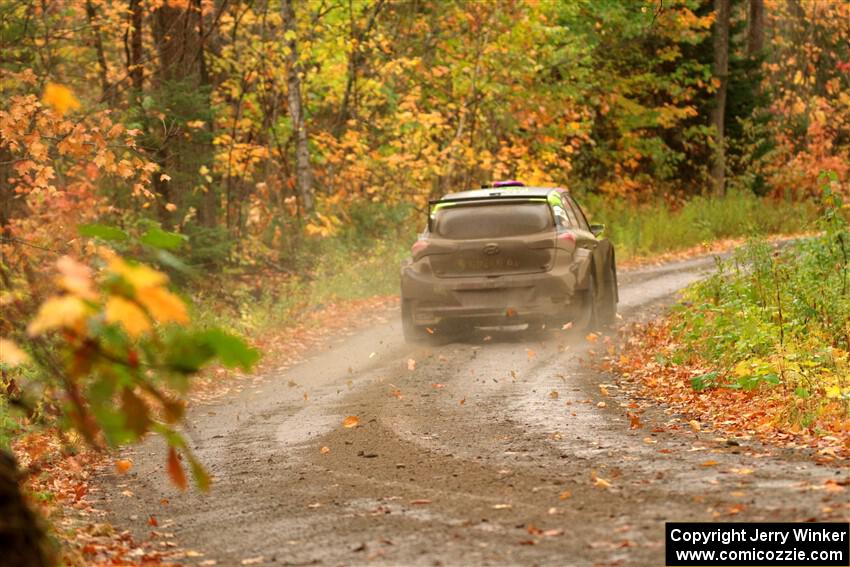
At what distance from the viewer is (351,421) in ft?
34.4

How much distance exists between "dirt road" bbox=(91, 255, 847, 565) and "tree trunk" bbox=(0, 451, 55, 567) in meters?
2.10

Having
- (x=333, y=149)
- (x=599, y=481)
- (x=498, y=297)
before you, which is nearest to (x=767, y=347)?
(x=498, y=297)

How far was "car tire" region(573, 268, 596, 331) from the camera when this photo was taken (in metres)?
14.8

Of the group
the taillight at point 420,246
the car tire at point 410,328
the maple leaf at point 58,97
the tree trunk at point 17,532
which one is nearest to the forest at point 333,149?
the maple leaf at point 58,97

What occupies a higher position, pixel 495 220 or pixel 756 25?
pixel 756 25

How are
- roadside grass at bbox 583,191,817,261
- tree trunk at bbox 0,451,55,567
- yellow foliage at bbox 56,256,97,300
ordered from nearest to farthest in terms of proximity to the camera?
yellow foliage at bbox 56,256,97,300 < tree trunk at bbox 0,451,55,567 < roadside grass at bbox 583,191,817,261

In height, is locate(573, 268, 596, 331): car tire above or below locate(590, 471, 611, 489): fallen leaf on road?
below

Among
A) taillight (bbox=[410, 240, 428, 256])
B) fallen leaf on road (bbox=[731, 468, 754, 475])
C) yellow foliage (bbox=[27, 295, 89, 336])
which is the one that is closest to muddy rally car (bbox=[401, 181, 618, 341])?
taillight (bbox=[410, 240, 428, 256])

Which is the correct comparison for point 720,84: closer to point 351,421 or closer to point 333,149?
point 333,149

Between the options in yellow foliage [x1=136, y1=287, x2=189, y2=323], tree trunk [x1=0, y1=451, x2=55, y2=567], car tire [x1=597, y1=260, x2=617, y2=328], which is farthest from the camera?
car tire [x1=597, y1=260, x2=617, y2=328]

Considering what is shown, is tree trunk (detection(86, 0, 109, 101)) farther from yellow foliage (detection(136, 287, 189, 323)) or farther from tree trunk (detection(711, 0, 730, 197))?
tree trunk (detection(711, 0, 730, 197))

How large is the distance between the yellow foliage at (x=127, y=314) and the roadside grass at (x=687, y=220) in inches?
927

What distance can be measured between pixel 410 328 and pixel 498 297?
1.33 metres

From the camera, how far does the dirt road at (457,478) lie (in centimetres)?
623
